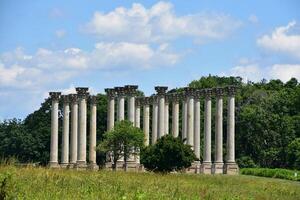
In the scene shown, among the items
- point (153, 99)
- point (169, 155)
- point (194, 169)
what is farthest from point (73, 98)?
point (169, 155)

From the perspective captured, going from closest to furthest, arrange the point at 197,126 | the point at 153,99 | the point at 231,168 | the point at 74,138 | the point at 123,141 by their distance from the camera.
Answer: the point at 231,168 < the point at 123,141 < the point at 197,126 < the point at 74,138 < the point at 153,99

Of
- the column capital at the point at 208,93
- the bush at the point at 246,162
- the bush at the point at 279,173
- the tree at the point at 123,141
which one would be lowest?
the bush at the point at 279,173

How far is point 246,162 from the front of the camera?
484 ft

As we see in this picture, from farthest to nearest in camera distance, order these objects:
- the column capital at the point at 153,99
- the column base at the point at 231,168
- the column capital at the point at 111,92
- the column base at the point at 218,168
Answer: the column capital at the point at 153,99, the column capital at the point at 111,92, the column base at the point at 218,168, the column base at the point at 231,168

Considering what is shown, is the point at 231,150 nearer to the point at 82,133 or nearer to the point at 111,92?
the point at 111,92

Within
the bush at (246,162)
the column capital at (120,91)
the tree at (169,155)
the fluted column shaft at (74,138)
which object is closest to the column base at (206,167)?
the tree at (169,155)

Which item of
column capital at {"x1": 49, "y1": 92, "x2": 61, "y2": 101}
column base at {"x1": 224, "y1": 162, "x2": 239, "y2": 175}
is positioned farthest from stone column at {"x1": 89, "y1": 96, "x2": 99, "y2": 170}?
column base at {"x1": 224, "y1": 162, "x2": 239, "y2": 175}

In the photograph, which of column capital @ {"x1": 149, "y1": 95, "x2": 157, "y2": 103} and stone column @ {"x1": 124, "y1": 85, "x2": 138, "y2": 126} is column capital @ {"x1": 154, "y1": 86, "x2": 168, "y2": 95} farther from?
column capital @ {"x1": 149, "y1": 95, "x2": 157, "y2": 103}

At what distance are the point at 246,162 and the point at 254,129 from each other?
7.27 metres

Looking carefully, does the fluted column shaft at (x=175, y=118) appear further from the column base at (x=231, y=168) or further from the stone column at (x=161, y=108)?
the column base at (x=231, y=168)

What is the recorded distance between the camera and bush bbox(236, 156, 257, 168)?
146000 millimetres

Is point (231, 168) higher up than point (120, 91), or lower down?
lower down

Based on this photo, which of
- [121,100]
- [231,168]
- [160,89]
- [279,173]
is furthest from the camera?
[121,100]

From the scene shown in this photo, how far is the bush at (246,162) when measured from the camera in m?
146
